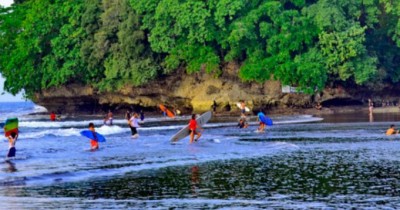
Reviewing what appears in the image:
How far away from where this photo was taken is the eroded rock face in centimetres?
6316

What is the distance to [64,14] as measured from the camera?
68.3 meters

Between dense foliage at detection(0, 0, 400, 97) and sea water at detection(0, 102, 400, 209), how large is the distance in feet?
59.5

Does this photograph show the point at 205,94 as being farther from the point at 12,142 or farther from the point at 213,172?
the point at 213,172

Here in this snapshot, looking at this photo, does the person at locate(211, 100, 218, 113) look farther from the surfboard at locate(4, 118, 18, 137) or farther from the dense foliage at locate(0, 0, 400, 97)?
the surfboard at locate(4, 118, 18, 137)

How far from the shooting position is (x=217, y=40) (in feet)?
204

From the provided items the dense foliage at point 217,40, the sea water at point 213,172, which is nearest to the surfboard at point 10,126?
the sea water at point 213,172

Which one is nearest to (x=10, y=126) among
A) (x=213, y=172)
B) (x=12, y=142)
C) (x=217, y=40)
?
(x=12, y=142)

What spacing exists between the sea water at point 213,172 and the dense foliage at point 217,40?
714 inches

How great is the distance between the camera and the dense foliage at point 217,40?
2382 inches

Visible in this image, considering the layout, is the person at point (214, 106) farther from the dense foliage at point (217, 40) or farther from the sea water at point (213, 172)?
the sea water at point (213, 172)

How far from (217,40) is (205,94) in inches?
181

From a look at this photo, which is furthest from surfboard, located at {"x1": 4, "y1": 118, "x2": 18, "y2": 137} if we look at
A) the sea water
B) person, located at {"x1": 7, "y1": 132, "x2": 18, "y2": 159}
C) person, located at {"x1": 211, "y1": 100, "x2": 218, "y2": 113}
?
person, located at {"x1": 211, "y1": 100, "x2": 218, "y2": 113}

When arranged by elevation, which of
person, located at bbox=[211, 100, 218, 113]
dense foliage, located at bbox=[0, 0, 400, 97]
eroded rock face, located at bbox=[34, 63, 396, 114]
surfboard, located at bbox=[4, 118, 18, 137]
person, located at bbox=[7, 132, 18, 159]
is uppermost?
dense foliage, located at bbox=[0, 0, 400, 97]

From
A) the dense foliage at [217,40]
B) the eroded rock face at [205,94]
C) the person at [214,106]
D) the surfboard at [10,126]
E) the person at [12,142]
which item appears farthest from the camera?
the person at [214,106]
